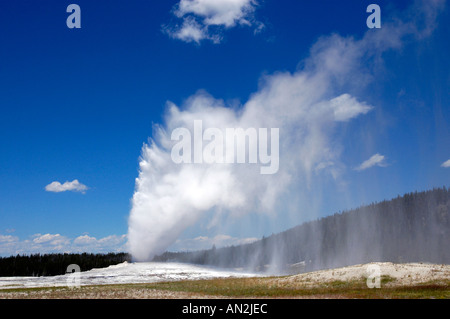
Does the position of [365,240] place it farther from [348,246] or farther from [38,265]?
[38,265]

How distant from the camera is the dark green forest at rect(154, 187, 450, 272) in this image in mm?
145000

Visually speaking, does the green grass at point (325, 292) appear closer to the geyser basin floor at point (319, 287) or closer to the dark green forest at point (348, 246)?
the geyser basin floor at point (319, 287)

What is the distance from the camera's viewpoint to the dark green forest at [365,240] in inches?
5709

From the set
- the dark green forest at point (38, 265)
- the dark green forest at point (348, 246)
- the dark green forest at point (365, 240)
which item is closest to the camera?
the dark green forest at point (38, 265)

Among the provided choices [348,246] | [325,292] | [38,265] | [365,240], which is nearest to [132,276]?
[325,292]

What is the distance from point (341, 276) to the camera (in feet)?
187

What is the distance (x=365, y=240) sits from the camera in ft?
520

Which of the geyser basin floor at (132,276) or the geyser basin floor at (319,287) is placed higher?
the geyser basin floor at (319,287)

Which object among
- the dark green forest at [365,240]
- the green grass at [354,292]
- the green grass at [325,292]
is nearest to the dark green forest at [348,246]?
the dark green forest at [365,240]

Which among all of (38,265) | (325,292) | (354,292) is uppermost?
(354,292)

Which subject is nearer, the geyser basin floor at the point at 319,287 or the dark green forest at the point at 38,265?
the geyser basin floor at the point at 319,287
